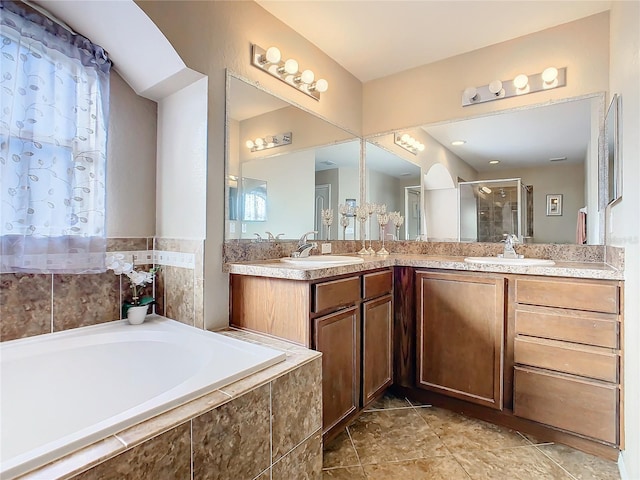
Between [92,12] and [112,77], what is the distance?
13.1 inches

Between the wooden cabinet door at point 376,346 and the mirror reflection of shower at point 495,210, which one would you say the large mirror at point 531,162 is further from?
the wooden cabinet door at point 376,346

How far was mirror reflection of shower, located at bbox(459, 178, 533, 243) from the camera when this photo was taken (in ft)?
7.77

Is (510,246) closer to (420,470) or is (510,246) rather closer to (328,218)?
(328,218)

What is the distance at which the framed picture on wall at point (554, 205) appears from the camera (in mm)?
2252

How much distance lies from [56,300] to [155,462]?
1211 millimetres

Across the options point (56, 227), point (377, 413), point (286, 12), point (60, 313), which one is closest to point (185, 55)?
point (286, 12)

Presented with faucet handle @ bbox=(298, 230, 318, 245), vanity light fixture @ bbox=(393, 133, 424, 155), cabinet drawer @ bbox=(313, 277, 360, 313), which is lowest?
cabinet drawer @ bbox=(313, 277, 360, 313)

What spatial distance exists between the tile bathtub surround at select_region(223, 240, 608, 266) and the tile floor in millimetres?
1115

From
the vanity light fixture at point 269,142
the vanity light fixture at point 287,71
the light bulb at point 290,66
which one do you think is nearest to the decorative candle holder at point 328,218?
the vanity light fixture at point 269,142

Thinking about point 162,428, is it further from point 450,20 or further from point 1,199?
point 450,20

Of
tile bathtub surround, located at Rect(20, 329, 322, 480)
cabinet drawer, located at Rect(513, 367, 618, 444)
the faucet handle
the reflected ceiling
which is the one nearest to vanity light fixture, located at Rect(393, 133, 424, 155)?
the reflected ceiling

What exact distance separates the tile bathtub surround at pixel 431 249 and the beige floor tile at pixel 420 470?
126cm

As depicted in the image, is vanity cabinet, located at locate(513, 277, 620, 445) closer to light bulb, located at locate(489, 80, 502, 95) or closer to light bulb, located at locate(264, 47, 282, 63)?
light bulb, located at locate(489, 80, 502, 95)

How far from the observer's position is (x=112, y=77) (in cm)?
186
